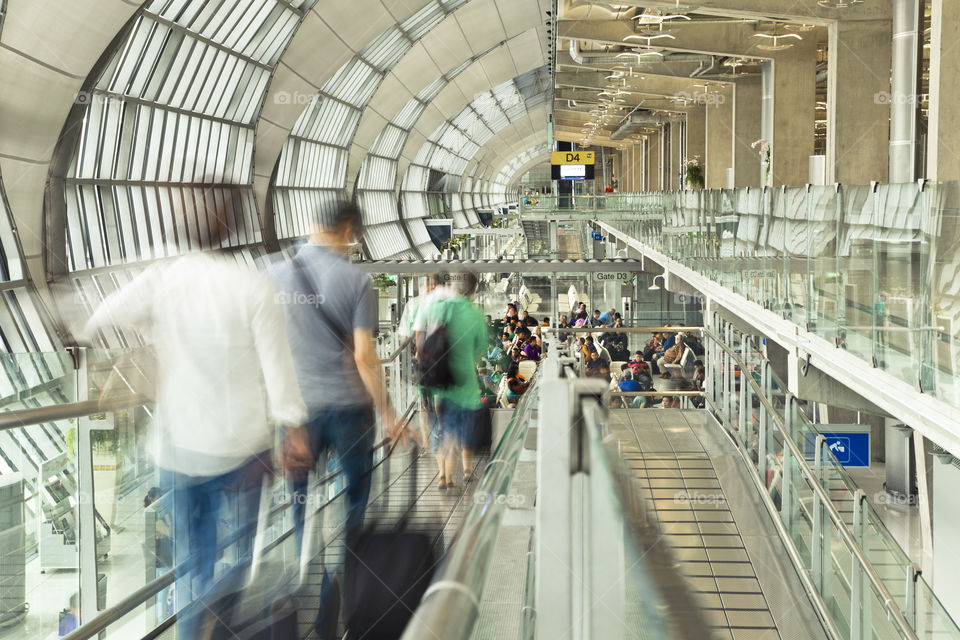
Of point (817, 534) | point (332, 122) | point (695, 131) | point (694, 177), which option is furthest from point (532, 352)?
point (695, 131)

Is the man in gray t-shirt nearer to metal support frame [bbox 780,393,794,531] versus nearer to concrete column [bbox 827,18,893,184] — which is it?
metal support frame [bbox 780,393,794,531]

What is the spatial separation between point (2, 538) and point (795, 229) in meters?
7.78

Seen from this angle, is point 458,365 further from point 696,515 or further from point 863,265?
point 863,265

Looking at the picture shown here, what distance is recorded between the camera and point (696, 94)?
118 ft

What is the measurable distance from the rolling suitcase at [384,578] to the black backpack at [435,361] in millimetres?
2602

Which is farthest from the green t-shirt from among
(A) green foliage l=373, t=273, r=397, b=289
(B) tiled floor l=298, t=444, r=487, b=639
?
(A) green foliage l=373, t=273, r=397, b=289

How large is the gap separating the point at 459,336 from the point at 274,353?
331 centimetres

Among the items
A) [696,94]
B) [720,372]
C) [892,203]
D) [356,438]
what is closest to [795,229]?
[720,372]

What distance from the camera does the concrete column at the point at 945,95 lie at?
1198 cm

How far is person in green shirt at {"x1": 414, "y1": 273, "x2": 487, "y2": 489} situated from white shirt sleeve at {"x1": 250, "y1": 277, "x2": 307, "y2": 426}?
304 centimetres

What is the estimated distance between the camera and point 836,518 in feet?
15.9

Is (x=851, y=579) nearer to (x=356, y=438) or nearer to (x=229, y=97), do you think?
(x=356, y=438)

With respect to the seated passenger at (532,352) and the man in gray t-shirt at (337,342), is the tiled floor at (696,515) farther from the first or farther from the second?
the seated passenger at (532,352)

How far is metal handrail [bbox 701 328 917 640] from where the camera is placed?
407 centimetres
